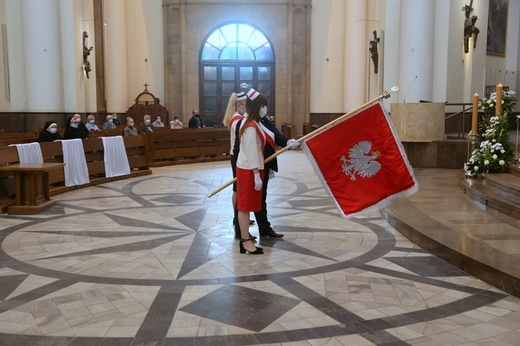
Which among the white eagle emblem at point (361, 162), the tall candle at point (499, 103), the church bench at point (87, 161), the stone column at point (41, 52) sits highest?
the stone column at point (41, 52)

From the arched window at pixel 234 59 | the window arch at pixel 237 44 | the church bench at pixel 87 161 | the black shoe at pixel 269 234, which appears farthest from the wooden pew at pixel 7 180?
the window arch at pixel 237 44

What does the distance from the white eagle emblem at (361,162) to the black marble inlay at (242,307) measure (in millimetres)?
1958

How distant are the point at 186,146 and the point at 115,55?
28.7ft

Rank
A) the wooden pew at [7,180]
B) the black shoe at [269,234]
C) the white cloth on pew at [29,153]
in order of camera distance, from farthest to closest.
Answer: the white cloth on pew at [29,153] < the wooden pew at [7,180] < the black shoe at [269,234]

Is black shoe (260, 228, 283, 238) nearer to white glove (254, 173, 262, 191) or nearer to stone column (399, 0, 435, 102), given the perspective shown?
white glove (254, 173, 262, 191)

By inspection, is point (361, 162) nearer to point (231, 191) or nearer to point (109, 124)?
point (231, 191)

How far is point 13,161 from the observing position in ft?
29.9

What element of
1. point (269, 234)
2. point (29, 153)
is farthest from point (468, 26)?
point (29, 153)

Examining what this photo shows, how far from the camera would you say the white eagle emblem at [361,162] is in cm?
602

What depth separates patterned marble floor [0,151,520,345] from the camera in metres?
3.88

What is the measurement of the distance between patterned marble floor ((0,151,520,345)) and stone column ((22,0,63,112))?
34.1 feet

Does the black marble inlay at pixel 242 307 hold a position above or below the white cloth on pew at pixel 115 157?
below

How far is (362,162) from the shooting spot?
6051mm

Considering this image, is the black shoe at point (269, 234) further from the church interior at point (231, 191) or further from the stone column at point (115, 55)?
the stone column at point (115, 55)
